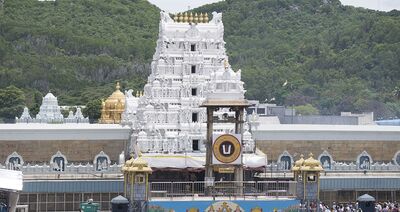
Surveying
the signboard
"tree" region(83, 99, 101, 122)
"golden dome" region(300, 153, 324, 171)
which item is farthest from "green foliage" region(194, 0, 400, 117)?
"golden dome" region(300, 153, 324, 171)

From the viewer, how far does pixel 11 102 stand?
4515 inches

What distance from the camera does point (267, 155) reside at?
6600 cm

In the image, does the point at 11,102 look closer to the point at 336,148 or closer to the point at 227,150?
the point at 336,148

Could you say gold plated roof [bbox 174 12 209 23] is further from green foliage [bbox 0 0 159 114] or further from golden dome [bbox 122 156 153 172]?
green foliage [bbox 0 0 159 114]

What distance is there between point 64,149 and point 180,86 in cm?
611

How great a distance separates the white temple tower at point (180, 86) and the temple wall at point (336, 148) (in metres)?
4.54

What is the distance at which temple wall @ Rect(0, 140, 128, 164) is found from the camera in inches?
2516

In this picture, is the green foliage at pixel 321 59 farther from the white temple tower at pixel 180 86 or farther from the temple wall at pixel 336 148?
the white temple tower at pixel 180 86

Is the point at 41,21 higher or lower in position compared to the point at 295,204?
higher

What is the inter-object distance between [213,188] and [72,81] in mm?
81746

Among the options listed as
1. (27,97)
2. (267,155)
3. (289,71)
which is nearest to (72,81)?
(27,97)

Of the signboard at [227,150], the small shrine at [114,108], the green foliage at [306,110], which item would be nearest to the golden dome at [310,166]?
the signboard at [227,150]

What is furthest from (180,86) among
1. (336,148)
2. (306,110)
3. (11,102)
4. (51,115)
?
(306,110)

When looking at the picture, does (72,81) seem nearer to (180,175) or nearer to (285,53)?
(285,53)
